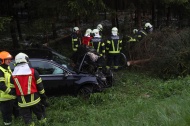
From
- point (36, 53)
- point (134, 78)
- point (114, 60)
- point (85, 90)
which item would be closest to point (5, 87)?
point (36, 53)

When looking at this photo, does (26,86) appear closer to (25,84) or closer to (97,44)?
(25,84)

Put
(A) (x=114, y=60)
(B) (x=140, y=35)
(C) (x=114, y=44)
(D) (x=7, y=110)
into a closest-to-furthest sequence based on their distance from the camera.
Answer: (D) (x=7, y=110) < (C) (x=114, y=44) < (A) (x=114, y=60) < (B) (x=140, y=35)

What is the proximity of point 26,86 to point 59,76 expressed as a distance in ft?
8.85

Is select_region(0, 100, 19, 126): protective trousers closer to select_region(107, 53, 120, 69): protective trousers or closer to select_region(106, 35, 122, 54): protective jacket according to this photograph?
select_region(106, 35, 122, 54): protective jacket

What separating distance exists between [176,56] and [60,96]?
5163 mm

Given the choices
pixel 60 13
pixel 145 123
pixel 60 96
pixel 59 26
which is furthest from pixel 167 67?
pixel 59 26

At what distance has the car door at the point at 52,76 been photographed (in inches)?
322

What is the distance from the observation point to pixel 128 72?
40.7ft

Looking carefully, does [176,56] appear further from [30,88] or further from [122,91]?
[30,88]

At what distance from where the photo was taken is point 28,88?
223 inches

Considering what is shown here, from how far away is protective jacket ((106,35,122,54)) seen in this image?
1199cm

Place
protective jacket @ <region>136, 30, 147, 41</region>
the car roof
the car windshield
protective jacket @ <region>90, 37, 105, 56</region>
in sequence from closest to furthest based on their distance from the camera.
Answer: the car roof < the car windshield < protective jacket @ <region>90, 37, 105, 56</region> < protective jacket @ <region>136, 30, 147, 41</region>

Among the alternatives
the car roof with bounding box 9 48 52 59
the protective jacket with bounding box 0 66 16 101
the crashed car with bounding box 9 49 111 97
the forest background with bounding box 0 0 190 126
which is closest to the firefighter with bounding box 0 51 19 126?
the protective jacket with bounding box 0 66 16 101

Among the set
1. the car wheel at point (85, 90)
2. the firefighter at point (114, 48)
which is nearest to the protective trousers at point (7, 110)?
the car wheel at point (85, 90)
